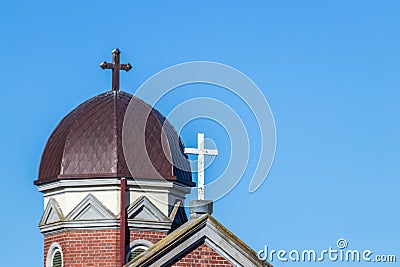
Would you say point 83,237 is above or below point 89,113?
below

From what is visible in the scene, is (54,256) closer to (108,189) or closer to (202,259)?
(108,189)

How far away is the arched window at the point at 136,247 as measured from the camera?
88.0 feet

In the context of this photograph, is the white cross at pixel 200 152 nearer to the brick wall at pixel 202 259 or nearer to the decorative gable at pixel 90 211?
the brick wall at pixel 202 259

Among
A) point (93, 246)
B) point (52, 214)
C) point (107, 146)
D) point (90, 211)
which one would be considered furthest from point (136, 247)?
point (107, 146)

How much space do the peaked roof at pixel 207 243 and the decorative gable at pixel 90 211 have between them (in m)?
3.13

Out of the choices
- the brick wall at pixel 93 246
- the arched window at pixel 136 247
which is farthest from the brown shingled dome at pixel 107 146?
the arched window at pixel 136 247

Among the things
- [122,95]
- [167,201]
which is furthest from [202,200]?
[122,95]

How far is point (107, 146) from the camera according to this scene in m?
27.1

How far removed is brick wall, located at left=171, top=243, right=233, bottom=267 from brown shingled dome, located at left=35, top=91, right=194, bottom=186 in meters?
3.63

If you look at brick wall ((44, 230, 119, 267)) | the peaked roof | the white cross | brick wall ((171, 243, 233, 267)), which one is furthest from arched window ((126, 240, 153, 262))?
brick wall ((171, 243, 233, 267))

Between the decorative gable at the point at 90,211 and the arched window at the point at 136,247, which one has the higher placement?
the decorative gable at the point at 90,211

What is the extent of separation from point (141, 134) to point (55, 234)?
120 inches

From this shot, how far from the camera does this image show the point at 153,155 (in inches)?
1073

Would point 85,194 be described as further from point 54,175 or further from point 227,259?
point 227,259
